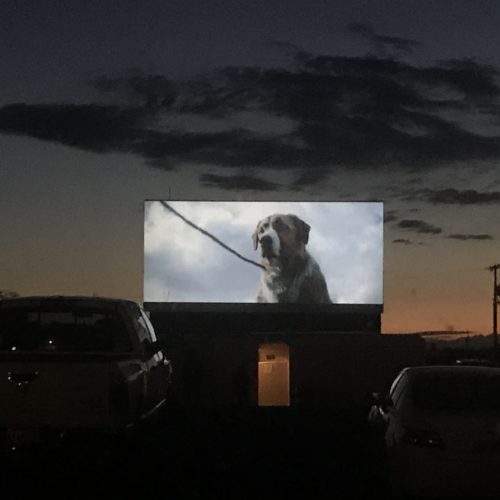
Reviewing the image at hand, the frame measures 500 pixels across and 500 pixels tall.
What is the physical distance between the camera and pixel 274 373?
51.6 metres

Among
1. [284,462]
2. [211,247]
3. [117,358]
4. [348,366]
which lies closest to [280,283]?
[211,247]

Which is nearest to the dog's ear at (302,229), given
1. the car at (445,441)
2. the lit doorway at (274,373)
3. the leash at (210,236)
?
the leash at (210,236)

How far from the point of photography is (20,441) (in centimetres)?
1480

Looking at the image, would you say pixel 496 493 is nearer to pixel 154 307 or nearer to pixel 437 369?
pixel 437 369

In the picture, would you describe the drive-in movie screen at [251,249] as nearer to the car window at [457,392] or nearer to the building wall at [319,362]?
the building wall at [319,362]

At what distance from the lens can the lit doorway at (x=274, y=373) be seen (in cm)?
5094

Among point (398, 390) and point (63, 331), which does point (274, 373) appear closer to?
point (63, 331)

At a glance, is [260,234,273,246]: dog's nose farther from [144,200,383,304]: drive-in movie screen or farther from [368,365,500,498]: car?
[368,365,500,498]: car

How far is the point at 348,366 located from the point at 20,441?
36.5m

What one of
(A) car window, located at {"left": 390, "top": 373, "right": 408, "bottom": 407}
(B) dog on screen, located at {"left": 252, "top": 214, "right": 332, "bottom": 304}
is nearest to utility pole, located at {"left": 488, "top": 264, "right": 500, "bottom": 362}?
(B) dog on screen, located at {"left": 252, "top": 214, "right": 332, "bottom": 304}

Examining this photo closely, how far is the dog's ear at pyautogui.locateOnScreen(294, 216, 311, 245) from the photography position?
186 ft

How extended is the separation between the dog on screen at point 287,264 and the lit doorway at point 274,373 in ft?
19.2

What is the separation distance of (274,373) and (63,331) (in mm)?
35537

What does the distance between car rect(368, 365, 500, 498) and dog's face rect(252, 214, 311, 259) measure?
41506mm
